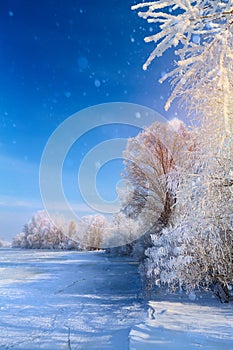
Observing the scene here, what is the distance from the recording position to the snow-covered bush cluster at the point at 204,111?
247 cm

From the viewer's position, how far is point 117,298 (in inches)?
360

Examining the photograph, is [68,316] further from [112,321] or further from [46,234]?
[46,234]

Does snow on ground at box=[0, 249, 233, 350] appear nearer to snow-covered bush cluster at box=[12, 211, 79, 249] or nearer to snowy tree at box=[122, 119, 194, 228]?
snowy tree at box=[122, 119, 194, 228]

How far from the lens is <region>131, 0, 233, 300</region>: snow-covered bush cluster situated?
8.09 feet

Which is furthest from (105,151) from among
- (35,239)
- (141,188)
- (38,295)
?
(35,239)

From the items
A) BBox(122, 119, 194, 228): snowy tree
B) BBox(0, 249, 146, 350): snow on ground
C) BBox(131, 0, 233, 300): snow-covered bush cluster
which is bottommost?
BBox(0, 249, 146, 350): snow on ground

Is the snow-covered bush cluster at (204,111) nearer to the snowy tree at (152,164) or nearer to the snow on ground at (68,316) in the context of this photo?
the snow on ground at (68,316)

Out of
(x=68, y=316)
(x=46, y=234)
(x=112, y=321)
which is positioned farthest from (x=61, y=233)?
(x=112, y=321)

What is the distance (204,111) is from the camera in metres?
Result: 4.54

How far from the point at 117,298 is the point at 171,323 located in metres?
3.79

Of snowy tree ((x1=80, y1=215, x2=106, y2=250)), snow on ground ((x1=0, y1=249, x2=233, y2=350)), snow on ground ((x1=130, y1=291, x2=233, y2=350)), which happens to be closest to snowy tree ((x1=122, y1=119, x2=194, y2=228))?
snow on ground ((x1=0, y1=249, x2=233, y2=350))

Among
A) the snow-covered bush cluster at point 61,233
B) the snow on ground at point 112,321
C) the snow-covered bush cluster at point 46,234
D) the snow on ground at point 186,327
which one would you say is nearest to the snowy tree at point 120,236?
the snow-covered bush cluster at point 61,233

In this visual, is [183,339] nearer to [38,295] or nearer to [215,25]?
[215,25]

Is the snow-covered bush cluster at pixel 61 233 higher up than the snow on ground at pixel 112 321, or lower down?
higher up
